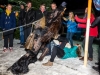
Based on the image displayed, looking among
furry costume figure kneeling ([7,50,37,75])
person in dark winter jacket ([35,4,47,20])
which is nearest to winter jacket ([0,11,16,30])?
person in dark winter jacket ([35,4,47,20])

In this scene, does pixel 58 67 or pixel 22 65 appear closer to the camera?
pixel 22 65

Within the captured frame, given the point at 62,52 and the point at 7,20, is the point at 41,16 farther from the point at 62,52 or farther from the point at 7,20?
the point at 62,52

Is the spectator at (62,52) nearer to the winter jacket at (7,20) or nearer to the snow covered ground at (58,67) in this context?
the snow covered ground at (58,67)

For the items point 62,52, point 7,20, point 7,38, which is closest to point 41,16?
point 7,20

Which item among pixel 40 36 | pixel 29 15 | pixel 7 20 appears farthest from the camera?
pixel 29 15

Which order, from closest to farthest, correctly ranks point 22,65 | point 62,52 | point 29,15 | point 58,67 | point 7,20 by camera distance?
1. point 22,65
2. point 58,67
3. point 62,52
4. point 7,20
5. point 29,15

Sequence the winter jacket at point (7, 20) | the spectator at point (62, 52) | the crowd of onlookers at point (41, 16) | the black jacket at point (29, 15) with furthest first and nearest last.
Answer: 1. the black jacket at point (29, 15)
2. the winter jacket at point (7, 20)
3. the crowd of onlookers at point (41, 16)
4. the spectator at point (62, 52)

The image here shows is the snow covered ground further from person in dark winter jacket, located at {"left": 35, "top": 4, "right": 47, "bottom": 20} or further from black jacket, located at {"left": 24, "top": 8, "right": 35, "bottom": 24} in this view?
person in dark winter jacket, located at {"left": 35, "top": 4, "right": 47, "bottom": 20}

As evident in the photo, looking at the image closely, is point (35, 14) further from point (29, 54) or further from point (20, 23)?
point (29, 54)

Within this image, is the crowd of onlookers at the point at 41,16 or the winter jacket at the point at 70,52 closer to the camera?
the crowd of onlookers at the point at 41,16

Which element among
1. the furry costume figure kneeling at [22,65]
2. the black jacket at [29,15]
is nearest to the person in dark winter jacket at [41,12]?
the black jacket at [29,15]

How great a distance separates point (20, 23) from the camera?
8.12 m

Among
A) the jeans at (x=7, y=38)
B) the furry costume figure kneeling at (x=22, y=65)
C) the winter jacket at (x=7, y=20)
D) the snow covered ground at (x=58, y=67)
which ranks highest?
the winter jacket at (x=7, y=20)

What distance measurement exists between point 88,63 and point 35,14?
132 inches
